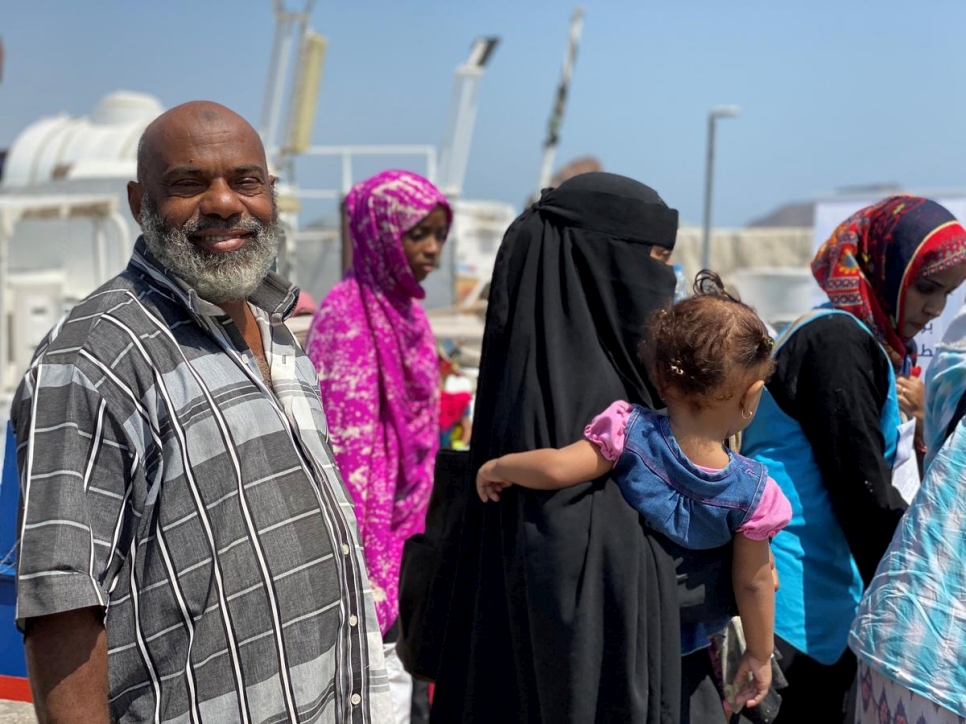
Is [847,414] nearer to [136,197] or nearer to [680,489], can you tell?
[680,489]

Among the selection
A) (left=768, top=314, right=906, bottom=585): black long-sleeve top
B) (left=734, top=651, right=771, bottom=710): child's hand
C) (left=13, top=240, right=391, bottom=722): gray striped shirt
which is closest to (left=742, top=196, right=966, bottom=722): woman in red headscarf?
(left=768, top=314, right=906, bottom=585): black long-sleeve top

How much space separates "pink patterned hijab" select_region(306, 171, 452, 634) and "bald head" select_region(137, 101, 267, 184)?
1.54m

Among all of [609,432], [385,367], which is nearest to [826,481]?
[609,432]

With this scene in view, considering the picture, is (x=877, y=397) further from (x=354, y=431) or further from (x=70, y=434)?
(x=70, y=434)

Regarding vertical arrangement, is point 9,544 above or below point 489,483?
below

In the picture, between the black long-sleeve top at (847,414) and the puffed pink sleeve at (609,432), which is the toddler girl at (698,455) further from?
the black long-sleeve top at (847,414)

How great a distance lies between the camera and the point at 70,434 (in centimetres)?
149

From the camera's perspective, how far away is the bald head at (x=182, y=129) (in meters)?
1.80

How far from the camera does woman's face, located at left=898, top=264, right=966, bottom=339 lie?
2.82m

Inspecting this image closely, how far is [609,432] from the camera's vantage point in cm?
206

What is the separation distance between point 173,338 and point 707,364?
3.26 ft

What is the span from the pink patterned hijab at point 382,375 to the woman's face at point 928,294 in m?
1.54

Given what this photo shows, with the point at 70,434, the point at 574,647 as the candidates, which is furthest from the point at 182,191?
the point at 574,647

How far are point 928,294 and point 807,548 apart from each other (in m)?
0.80
